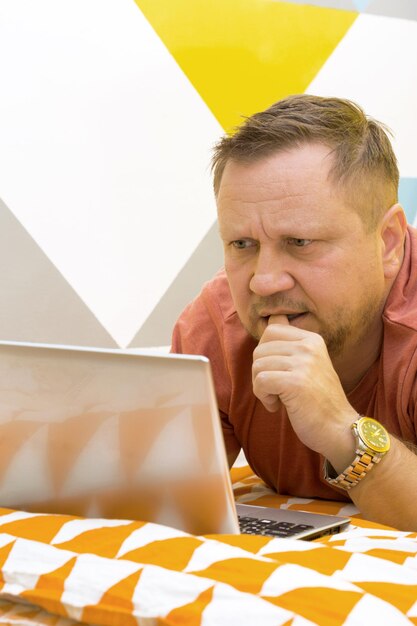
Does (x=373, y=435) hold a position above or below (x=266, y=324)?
below

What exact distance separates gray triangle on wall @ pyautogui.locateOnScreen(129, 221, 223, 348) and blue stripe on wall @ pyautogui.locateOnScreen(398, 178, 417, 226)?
26.1 inches

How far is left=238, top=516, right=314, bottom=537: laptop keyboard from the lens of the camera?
1.00 metres

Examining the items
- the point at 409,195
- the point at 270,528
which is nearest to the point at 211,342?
the point at 270,528

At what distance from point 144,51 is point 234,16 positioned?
30 centimetres

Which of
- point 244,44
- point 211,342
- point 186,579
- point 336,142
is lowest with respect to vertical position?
point 186,579

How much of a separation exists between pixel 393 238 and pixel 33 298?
92cm

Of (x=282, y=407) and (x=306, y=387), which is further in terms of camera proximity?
(x=282, y=407)

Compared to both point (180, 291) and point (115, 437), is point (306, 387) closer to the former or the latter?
point (115, 437)

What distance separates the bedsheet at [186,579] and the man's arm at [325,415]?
273 millimetres

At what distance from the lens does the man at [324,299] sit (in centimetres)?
117

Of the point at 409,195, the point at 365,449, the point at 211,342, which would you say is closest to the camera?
the point at 365,449

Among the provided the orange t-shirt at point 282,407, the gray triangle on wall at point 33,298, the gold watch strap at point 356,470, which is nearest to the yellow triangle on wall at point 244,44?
the gray triangle on wall at point 33,298

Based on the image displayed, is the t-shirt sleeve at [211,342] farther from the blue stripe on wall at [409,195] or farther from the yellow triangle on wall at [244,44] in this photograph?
the blue stripe on wall at [409,195]

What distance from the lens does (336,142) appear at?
132 cm
